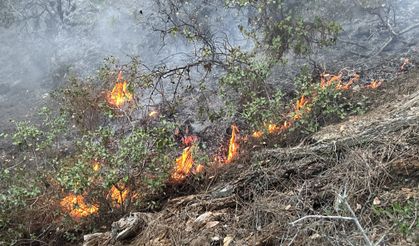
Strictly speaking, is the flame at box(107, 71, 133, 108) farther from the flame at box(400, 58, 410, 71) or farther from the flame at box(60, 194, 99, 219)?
the flame at box(400, 58, 410, 71)

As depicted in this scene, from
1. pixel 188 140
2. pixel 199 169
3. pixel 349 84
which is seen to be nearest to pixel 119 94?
pixel 188 140

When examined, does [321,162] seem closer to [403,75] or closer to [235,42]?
[403,75]

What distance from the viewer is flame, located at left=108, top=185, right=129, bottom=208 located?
5.12 metres

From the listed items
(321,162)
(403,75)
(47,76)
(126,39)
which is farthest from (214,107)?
(47,76)

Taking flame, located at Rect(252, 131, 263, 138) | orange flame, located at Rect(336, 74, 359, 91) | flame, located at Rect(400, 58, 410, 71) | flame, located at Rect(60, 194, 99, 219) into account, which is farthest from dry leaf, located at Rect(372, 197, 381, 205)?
flame, located at Rect(400, 58, 410, 71)

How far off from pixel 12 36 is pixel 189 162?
10.7 m

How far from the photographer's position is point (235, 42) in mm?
10594

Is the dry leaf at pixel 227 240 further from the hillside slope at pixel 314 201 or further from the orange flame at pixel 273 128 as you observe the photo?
the orange flame at pixel 273 128

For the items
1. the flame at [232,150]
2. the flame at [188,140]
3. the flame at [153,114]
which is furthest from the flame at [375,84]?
the flame at [153,114]

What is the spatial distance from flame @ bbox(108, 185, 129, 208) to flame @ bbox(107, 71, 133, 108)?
2070 mm

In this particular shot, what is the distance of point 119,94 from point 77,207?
2.77 m

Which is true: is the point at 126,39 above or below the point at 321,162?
above

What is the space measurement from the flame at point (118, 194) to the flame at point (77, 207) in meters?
0.22

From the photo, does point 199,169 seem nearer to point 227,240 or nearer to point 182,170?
Answer: point 182,170
